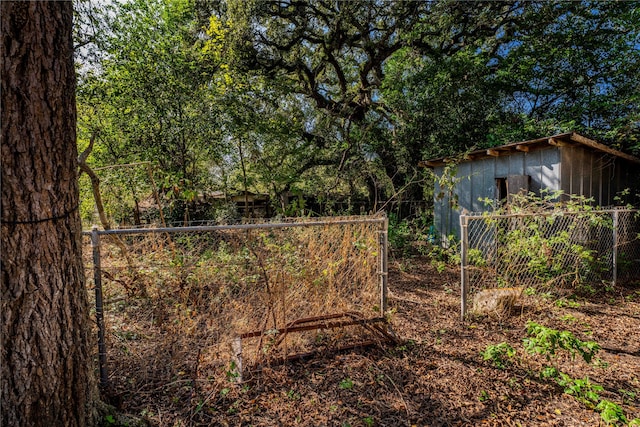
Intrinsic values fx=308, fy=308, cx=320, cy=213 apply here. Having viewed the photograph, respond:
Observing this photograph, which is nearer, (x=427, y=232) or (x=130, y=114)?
(x=130, y=114)

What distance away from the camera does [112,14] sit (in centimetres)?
650

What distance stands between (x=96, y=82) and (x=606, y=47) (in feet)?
40.9

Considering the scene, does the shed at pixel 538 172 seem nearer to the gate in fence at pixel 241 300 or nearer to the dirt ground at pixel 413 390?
the dirt ground at pixel 413 390

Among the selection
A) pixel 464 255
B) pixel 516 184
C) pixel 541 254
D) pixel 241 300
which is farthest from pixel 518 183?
pixel 241 300

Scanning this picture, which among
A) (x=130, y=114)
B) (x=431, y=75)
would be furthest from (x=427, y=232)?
(x=130, y=114)

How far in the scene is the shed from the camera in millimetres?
5742

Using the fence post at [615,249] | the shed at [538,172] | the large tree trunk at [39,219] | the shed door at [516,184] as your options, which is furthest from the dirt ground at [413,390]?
the shed at [538,172]

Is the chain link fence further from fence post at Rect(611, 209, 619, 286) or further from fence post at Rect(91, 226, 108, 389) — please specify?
fence post at Rect(91, 226, 108, 389)

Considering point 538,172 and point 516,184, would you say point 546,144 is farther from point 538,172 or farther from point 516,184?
point 516,184

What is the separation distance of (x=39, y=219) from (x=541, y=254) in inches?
216

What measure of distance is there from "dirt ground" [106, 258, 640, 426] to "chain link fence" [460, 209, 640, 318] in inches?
34.5

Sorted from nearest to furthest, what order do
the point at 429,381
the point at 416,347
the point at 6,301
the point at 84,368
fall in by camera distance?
the point at 6,301
the point at 84,368
the point at 429,381
the point at 416,347

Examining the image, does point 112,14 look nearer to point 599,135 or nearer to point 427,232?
point 427,232

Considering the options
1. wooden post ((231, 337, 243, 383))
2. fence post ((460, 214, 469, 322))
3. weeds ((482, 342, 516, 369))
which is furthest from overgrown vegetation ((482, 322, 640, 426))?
wooden post ((231, 337, 243, 383))
